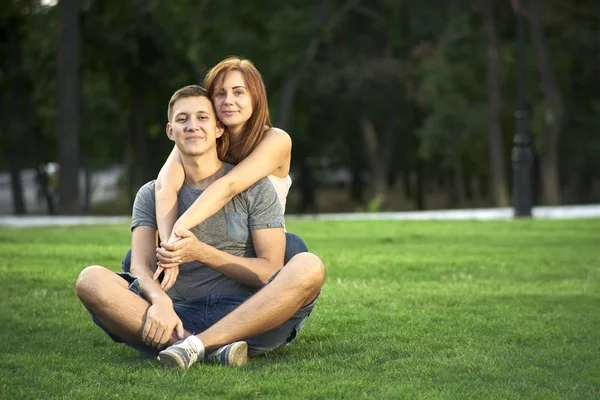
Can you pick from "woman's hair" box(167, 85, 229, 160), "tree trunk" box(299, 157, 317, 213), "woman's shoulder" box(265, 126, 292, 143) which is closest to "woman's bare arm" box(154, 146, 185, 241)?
"woman's hair" box(167, 85, 229, 160)

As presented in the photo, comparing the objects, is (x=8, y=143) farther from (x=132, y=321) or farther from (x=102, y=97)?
(x=132, y=321)

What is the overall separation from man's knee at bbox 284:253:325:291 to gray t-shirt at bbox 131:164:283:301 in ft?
1.18

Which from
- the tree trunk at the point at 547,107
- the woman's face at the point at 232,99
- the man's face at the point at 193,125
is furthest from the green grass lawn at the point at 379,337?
the tree trunk at the point at 547,107

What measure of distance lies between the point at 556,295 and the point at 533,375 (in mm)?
4471

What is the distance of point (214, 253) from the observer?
721cm

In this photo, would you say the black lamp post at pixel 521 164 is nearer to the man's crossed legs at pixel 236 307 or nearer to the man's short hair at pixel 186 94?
the man's short hair at pixel 186 94

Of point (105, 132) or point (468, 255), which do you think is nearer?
point (468, 255)

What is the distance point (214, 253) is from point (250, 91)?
3.57ft

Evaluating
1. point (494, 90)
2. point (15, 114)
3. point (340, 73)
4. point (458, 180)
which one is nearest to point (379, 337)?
point (494, 90)

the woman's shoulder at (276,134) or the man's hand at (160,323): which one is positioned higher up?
the woman's shoulder at (276,134)

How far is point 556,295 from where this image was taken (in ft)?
36.6

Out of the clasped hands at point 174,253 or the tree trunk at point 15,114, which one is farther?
the tree trunk at point 15,114

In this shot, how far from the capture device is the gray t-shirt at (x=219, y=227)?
7.47m

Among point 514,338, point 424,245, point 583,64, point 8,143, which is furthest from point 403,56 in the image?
point 514,338
